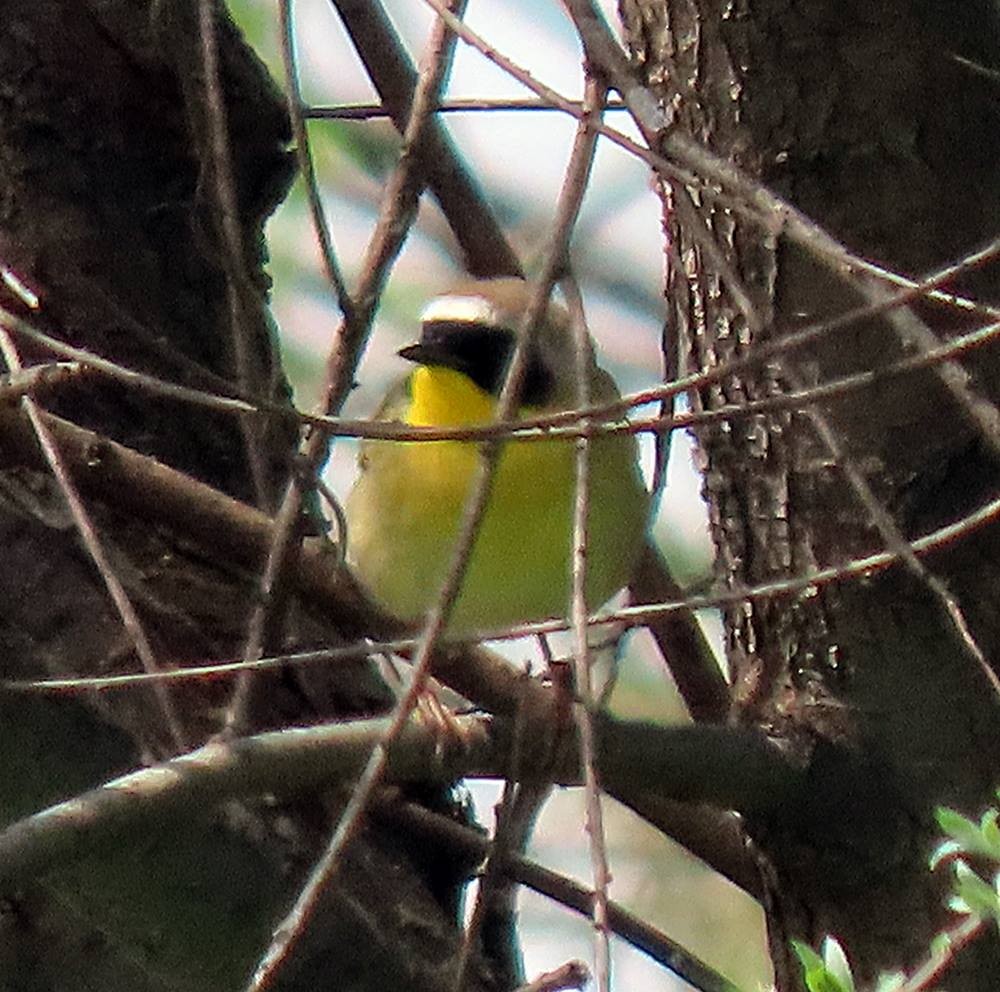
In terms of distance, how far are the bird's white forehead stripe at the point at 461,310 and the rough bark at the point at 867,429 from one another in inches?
26.6

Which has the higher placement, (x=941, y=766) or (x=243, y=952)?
(x=941, y=766)

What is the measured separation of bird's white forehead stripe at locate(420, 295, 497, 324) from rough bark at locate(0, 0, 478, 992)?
330 mm

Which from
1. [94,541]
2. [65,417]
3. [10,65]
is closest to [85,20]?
[10,65]

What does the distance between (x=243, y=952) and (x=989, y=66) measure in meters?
1.22

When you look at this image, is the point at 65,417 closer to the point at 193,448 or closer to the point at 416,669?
the point at 193,448

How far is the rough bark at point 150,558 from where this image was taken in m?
1.99

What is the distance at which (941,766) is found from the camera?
2086 millimetres

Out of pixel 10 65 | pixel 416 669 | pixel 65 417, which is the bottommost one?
A: pixel 416 669

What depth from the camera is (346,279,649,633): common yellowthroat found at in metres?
2.61

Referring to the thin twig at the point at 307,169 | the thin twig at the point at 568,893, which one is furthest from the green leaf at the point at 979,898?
the thin twig at the point at 568,893

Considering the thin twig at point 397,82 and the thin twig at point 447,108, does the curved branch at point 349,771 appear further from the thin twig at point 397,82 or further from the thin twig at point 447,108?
the thin twig at point 397,82

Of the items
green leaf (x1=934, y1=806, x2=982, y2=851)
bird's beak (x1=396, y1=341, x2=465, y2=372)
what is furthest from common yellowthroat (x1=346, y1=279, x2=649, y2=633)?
green leaf (x1=934, y1=806, x2=982, y2=851)

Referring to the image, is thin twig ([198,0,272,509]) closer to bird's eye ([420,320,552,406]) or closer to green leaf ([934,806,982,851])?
green leaf ([934,806,982,851])

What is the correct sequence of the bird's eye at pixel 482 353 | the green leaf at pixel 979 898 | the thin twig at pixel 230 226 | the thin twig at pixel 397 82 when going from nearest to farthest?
the green leaf at pixel 979 898, the thin twig at pixel 230 226, the thin twig at pixel 397 82, the bird's eye at pixel 482 353
